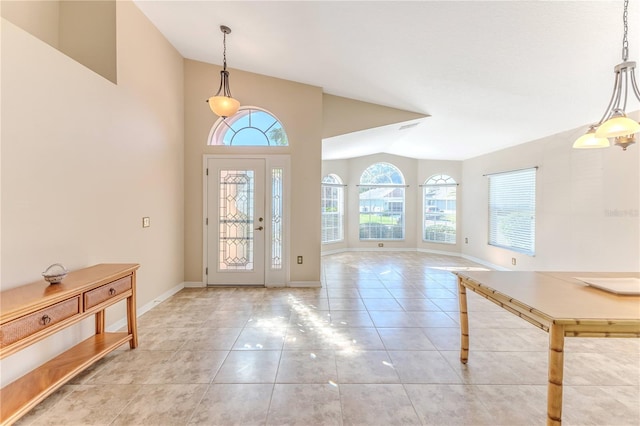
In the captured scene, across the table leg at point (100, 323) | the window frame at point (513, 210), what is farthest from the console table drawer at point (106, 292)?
the window frame at point (513, 210)

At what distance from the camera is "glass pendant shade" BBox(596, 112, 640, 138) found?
1623mm

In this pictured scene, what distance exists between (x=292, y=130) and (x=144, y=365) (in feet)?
11.0

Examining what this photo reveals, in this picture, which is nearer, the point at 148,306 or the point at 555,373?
the point at 555,373

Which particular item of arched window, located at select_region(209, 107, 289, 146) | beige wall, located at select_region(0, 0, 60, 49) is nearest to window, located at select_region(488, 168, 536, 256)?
arched window, located at select_region(209, 107, 289, 146)

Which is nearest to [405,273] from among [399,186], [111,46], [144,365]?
[399,186]

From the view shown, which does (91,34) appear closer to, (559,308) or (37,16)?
(37,16)

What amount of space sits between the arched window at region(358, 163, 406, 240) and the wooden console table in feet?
20.0

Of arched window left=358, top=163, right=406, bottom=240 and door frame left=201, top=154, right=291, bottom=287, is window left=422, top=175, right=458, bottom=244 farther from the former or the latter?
door frame left=201, top=154, right=291, bottom=287

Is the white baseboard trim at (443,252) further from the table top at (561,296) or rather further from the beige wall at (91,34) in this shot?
the beige wall at (91,34)

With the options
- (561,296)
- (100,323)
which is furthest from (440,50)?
(100,323)

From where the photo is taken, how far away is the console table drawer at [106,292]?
196 centimetres

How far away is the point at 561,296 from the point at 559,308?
26cm

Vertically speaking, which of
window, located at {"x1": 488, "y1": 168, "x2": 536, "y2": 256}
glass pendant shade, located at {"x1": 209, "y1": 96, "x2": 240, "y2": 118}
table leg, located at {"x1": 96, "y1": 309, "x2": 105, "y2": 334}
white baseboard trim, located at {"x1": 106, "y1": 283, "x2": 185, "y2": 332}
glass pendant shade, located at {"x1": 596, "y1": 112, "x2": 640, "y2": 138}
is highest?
glass pendant shade, located at {"x1": 209, "y1": 96, "x2": 240, "y2": 118}

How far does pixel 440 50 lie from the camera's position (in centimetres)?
277
